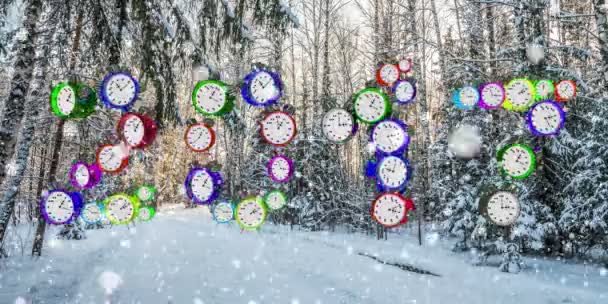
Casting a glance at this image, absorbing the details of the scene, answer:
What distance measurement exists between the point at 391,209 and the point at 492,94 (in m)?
2.87

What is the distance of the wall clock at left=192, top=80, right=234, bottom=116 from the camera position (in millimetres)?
4645

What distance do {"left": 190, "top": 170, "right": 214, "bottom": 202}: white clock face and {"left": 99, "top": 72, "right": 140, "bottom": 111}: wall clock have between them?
1.43 metres

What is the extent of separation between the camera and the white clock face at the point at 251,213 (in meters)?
6.96

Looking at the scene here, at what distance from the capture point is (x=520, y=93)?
6121 millimetres

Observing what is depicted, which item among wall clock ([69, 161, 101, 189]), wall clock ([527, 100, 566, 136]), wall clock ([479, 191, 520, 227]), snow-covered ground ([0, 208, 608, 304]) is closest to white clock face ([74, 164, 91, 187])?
wall clock ([69, 161, 101, 189])

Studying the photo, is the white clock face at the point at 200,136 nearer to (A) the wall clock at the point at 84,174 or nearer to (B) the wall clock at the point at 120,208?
(A) the wall clock at the point at 84,174

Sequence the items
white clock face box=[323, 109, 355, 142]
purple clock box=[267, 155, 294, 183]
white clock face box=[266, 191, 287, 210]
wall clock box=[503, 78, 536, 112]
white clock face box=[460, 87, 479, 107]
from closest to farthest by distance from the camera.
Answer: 1. white clock face box=[323, 109, 355, 142]
2. purple clock box=[267, 155, 294, 183]
3. wall clock box=[503, 78, 536, 112]
4. white clock face box=[460, 87, 479, 107]
5. white clock face box=[266, 191, 287, 210]

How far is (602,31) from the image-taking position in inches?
338

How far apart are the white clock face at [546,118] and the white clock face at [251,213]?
4867 mm

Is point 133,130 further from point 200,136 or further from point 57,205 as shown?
point 57,205

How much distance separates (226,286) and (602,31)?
9.99m

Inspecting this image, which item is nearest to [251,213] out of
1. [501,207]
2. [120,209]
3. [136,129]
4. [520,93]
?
[136,129]

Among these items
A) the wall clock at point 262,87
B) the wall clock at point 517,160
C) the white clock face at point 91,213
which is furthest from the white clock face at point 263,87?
the white clock face at point 91,213

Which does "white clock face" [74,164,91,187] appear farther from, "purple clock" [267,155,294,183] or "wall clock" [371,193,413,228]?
"wall clock" [371,193,413,228]
